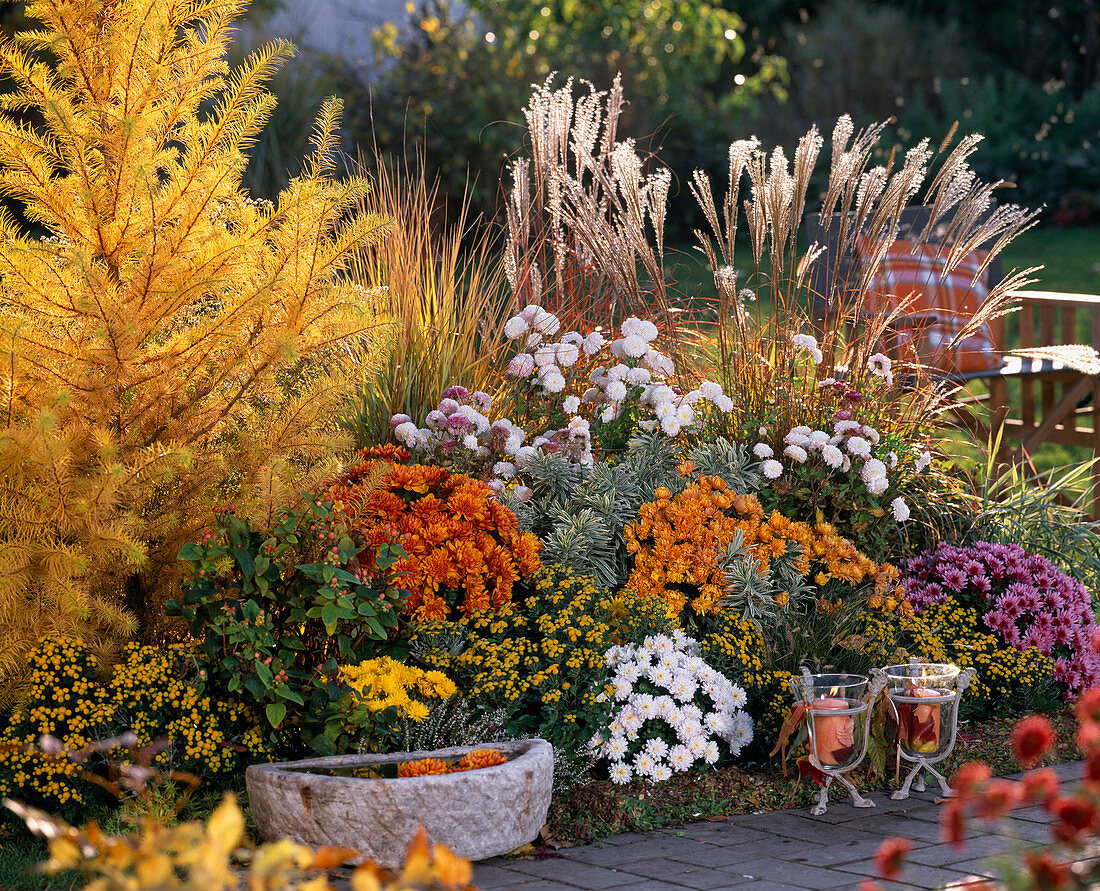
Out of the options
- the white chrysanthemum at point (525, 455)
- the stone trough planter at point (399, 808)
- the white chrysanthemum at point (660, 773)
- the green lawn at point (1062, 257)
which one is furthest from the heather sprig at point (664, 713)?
the green lawn at point (1062, 257)

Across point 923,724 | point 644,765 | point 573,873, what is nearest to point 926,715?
point 923,724

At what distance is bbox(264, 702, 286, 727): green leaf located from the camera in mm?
3797

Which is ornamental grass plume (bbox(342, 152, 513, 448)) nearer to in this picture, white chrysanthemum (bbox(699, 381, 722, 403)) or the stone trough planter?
white chrysanthemum (bbox(699, 381, 722, 403))

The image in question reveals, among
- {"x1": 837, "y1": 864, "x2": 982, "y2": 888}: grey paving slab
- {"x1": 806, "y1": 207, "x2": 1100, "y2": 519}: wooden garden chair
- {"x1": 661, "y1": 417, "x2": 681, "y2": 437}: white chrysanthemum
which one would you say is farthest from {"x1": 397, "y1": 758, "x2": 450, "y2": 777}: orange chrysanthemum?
{"x1": 806, "y1": 207, "x2": 1100, "y2": 519}: wooden garden chair

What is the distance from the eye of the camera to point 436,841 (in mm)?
3502

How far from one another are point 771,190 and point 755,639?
5.89 feet

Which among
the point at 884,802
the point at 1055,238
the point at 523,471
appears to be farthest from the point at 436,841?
the point at 1055,238

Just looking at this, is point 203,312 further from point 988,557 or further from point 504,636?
point 988,557

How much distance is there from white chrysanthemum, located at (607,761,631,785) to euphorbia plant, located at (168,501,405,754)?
2.67 feet

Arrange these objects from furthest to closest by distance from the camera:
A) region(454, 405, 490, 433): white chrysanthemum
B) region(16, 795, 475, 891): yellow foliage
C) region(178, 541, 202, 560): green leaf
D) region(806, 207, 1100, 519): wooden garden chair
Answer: region(806, 207, 1100, 519): wooden garden chair < region(454, 405, 490, 433): white chrysanthemum < region(178, 541, 202, 560): green leaf < region(16, 795, 475, 891): yellow foliage

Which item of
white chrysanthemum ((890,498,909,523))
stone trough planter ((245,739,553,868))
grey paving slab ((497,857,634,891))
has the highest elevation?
white chrysanthemum ((890,498,909,523))

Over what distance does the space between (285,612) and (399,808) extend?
90 cm

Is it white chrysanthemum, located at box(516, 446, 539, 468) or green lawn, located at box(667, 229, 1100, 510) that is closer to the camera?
white chrysanthemum, located at box(516, 446, 539, 468)

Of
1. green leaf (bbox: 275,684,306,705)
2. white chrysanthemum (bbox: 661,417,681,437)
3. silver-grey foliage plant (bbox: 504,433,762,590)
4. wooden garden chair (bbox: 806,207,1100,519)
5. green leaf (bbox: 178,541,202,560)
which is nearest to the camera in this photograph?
green leaf (bbox: 275,684,306,705)
